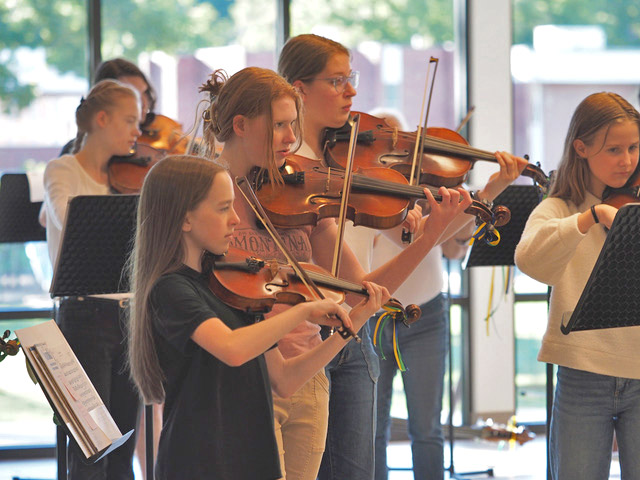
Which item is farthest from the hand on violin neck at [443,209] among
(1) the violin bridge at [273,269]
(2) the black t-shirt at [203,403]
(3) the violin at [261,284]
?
(2) the black t-shirt at [203,403]

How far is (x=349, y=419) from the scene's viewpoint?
1952 mm

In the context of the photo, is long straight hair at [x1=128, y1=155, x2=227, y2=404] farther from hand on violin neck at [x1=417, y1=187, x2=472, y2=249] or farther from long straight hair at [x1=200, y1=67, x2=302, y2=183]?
hand on violin neck at [x1=417, y1=187, x2=472, y2=249]

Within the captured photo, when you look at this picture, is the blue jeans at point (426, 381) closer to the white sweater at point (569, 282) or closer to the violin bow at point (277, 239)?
the white sweater at point (569, 282)

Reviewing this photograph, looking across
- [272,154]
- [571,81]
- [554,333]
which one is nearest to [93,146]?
[272,154]

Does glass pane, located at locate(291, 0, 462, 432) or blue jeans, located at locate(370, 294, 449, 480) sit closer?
blue jeans, located at locate(370, 294, 449, 480)

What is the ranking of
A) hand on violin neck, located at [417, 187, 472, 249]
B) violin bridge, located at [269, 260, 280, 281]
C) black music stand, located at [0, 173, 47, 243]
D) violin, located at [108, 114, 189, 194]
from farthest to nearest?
black music stand, located at [0, 173, 47, 243] → violin, located at [108, 114, 189, 194] → hand on violin neck, located at [417, 187, 472, 249] → violin bridge, located at [269, 260, 280, 281]

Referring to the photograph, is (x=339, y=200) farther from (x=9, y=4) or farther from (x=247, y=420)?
(x=9, y=4)

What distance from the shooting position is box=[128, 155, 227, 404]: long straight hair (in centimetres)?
156

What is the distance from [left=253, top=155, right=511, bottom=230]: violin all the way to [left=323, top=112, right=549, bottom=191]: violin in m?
0.14

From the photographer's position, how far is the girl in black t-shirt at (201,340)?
1.47 metres

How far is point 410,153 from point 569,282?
52cm

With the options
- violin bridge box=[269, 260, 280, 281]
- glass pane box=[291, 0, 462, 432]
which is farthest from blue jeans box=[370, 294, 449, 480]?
glass pane box=[291, 0, 462, 432]

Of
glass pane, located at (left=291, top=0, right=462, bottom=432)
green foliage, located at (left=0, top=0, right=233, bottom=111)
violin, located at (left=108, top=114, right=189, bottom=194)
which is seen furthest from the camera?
glass pane, located at (left=291, top=0, right=462, bottom=432)

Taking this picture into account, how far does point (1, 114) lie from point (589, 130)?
2.94 m
